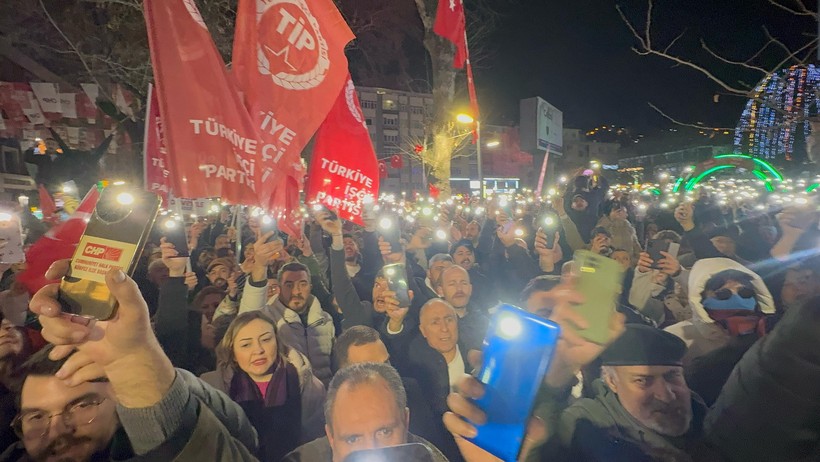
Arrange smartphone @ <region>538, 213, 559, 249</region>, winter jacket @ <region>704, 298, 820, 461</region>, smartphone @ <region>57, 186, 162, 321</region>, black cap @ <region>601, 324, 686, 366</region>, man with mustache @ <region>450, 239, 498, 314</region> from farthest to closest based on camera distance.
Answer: smartphone @ <region>538, 213, 559, 249</region> < man with mustache @ <region>450, 239, 498, 314</region> < black cap @ <region>601, 324, 686, 366</region> < smartphone @ <region>57, 186, 162, 321</region> < winter jacket @ <region>704, 298, 820, 461</region>

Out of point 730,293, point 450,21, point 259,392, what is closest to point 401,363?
point 259,392

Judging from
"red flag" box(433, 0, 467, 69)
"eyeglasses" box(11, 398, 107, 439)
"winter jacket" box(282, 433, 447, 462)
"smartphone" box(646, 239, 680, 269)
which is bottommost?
"winter jacket" box(282, 433, 447, 462)

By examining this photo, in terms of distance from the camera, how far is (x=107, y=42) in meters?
12.6

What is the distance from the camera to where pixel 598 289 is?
170cm

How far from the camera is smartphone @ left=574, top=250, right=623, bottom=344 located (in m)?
1.70

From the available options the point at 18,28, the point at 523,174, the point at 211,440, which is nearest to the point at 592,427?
the point at 211,440

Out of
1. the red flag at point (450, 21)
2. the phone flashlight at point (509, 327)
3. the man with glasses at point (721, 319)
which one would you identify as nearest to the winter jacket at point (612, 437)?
the phone flashlight at point (509, 327)

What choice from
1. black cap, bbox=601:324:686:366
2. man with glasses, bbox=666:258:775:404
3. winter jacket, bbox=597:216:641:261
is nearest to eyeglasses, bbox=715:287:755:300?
man with glasses, bbox=666:258:775:404

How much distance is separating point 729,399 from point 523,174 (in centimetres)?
7300

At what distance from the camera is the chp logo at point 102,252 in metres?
1.52

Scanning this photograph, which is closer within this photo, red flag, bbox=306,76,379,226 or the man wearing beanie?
the man wearing beanie

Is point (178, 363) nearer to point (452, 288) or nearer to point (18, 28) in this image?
point (452, 288)

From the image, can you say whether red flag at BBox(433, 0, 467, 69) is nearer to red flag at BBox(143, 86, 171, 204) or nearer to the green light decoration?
red flag at BBox(143, 86, 171, 204)

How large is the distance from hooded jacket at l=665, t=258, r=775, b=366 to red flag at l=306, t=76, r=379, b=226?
8.94ft
